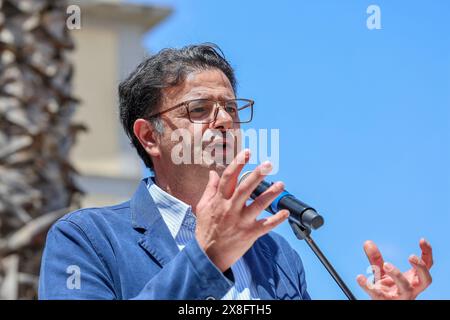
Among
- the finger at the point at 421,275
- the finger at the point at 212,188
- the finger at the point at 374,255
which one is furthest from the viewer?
the finger at the point at 374,255

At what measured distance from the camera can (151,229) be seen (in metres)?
Answer: 2.73

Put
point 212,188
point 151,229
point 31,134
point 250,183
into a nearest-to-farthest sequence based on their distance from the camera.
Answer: point 250,183, point 212,188, point 151,229, point 31,134

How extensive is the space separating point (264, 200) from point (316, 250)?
0.41m

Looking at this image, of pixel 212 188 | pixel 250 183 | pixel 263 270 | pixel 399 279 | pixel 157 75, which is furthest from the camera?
pixel 157 75

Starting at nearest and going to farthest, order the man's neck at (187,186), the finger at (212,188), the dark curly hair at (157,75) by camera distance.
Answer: the finger at (212,188) < the man's neck at (187,186) < the dark curly hair at (157,75)

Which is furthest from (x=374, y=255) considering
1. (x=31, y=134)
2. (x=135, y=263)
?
(x=31, y=134)

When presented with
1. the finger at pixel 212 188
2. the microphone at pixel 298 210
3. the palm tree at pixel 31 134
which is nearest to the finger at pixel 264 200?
the finger at pixel 212 188

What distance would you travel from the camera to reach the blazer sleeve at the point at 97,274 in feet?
7.36

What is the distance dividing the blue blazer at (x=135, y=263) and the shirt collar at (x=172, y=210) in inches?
1.6

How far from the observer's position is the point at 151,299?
7.23 ft

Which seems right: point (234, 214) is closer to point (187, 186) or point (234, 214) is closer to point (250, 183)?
point (250, 183)

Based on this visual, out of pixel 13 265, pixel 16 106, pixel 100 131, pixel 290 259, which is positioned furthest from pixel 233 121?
pixel 100 131

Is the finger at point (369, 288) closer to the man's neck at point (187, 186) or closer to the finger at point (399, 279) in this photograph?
the finger at point (399, 279)

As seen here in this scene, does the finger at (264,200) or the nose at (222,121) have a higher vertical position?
the nose at (222,121)
